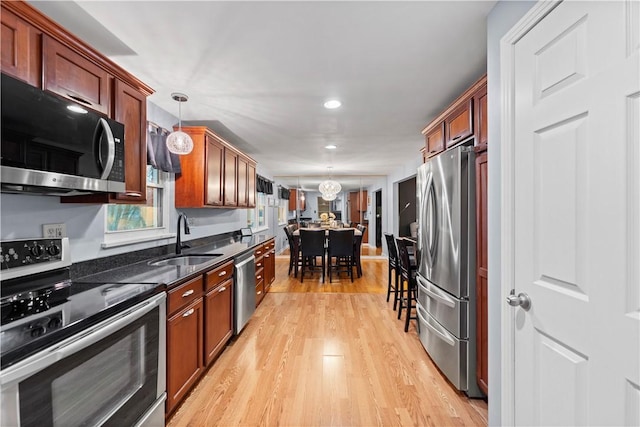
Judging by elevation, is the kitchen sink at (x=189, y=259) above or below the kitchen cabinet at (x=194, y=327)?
above

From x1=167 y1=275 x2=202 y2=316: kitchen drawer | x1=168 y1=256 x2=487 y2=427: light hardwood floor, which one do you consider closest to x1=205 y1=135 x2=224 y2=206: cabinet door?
x1=167 y1=275 x2=202 y2=316: kitchen drawer

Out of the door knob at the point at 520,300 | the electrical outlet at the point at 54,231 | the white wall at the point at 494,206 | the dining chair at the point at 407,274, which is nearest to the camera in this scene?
the door knob at the point at 520,300

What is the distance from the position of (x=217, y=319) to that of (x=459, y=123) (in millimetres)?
2607

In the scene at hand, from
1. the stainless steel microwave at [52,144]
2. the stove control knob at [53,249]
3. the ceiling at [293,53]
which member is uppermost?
the ceiling at [293,53]

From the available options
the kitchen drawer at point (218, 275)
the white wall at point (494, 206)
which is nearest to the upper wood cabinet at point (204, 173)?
the kitchen drawer at point (218, 275)

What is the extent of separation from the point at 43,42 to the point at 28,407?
5.05ft

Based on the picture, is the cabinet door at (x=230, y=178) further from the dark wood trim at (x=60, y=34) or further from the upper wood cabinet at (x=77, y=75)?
the dark wood trim at (x=60, y=34)

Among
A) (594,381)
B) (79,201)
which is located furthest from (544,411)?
(79,201)

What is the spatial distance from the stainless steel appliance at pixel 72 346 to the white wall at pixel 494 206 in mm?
1854

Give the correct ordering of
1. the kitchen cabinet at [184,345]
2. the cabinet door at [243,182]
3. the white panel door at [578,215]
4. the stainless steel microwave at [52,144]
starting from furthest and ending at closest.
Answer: the cabinet door at [243,182]
the kitchen cabinet at [184,345]
the stainless steel microwave at [52,144]
the white panel door at [578,215]

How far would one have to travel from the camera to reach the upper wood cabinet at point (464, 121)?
1.96m

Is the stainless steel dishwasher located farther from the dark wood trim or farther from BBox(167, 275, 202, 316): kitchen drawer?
the dark wood trim

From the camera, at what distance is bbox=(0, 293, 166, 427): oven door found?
0.93 meters

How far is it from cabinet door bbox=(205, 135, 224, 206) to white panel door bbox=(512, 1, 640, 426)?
9.23 ft
